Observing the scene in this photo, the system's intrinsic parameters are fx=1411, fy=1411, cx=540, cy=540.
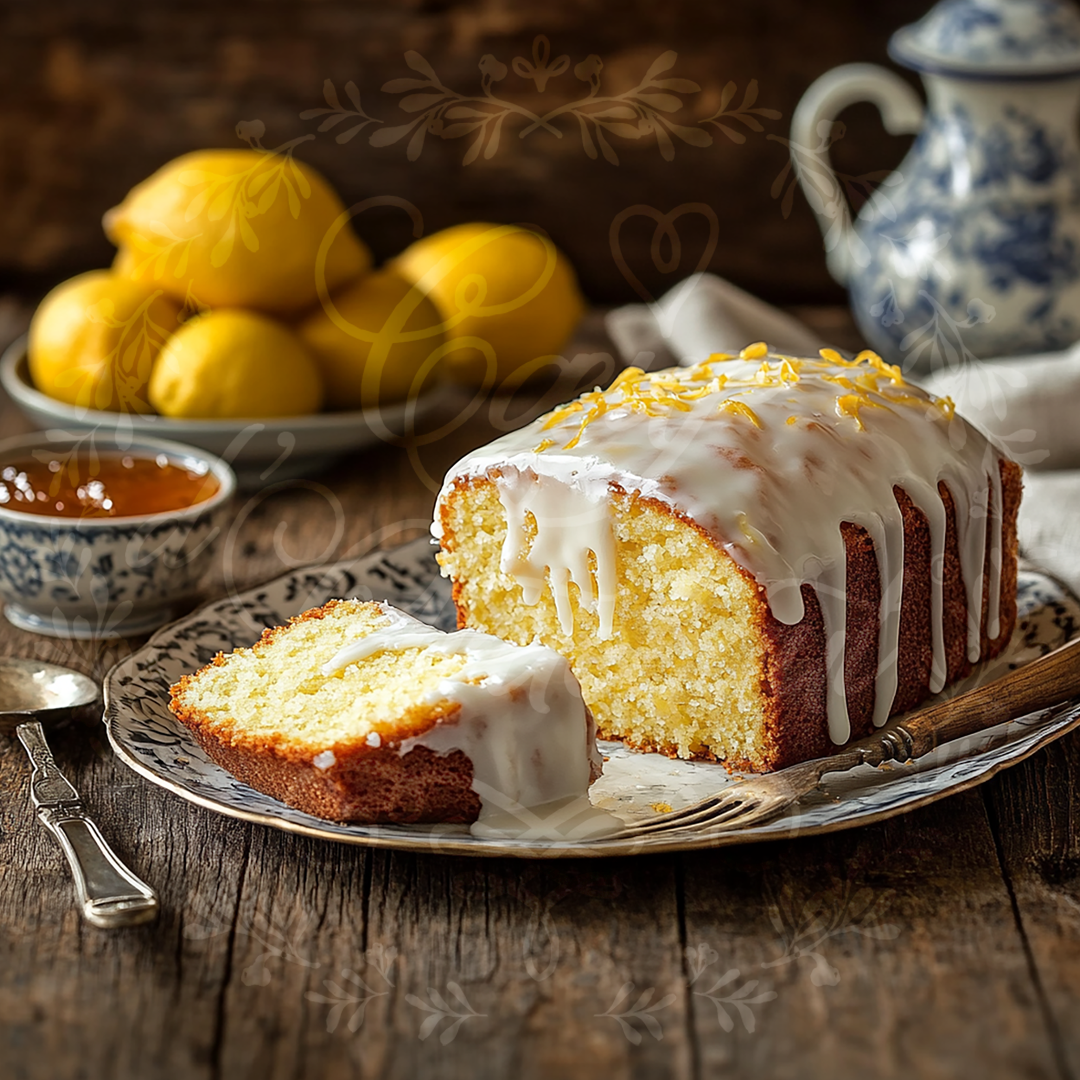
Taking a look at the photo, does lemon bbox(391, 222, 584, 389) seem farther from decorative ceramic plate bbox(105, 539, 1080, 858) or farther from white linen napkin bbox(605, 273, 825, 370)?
decorative ceramic plate bbox(105, 539, 1080, 858)

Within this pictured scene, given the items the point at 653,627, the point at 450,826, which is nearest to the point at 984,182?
the point at 653,627

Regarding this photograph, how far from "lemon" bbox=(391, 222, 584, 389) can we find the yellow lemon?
33 cm

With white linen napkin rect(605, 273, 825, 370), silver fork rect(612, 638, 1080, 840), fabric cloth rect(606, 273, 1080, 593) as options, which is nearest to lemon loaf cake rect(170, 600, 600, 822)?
silver fork rect(612, 638, 1080, 840)

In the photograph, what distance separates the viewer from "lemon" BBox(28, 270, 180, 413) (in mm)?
2633

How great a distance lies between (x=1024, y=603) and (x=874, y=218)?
1303 millimetres

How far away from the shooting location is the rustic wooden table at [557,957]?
47.8 inches

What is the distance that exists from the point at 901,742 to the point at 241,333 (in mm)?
1529

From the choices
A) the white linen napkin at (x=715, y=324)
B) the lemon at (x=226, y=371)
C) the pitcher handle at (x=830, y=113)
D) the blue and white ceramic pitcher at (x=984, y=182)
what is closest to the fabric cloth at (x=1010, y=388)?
the white linen napkin at (x=715, y=324)

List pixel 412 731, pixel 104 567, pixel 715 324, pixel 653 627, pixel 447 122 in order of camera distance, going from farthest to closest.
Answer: pixel 447 122, pixel 715 324, pixel 104 567, pixel 653 627, pixel 412 731

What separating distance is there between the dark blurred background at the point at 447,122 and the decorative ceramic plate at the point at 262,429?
46.7 inches

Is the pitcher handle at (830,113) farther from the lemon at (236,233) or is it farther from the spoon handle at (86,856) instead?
the spoon handle at (86,856)

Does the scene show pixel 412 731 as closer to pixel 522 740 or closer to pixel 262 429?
pixel 522 740

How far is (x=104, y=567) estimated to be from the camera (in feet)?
6.79

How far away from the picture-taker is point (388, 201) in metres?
3.88
